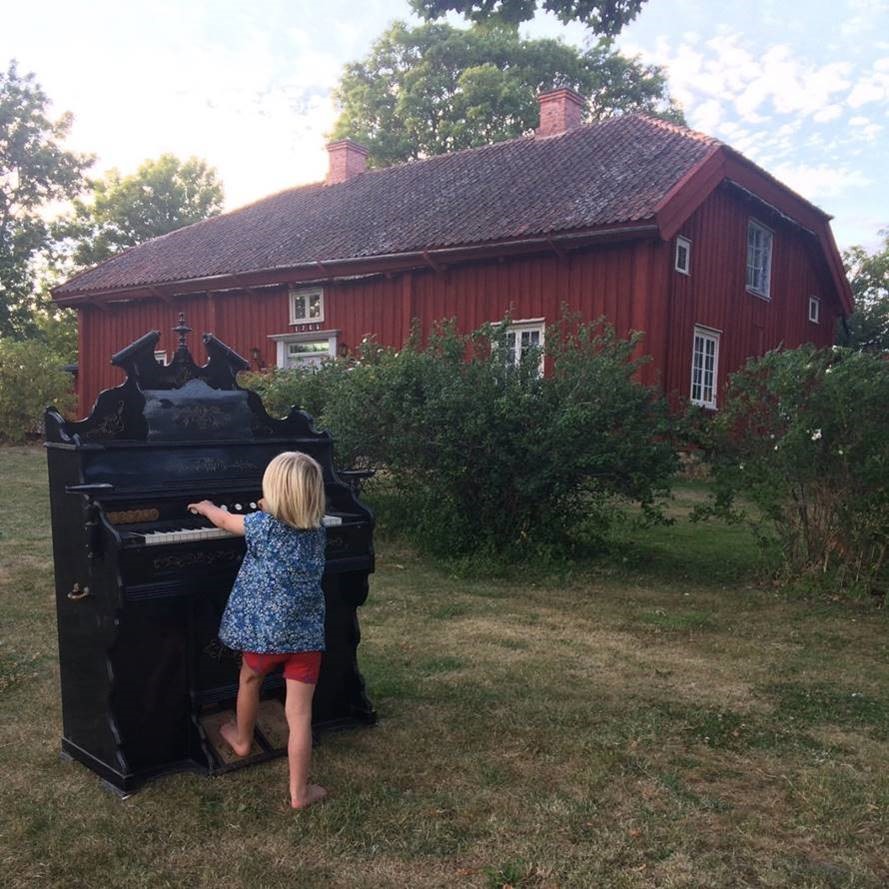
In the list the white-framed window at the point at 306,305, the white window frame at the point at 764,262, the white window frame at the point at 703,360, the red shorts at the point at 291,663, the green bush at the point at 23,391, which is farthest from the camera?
the green bush at the point at 23,391

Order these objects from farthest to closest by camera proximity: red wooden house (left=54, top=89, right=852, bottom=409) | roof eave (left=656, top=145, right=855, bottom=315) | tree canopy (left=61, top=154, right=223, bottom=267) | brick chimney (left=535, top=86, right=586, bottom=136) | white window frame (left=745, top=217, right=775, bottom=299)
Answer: tree canopy (left=61, top=154, right=223, bottom=267) < brick chimney (left=535, top=86, right=586, bottom=136) < white window frame (left=745, top=217, right=775, bottom=299) < red wooden house (left=54, top=89, right=852, bottom=409) < roof eave (left=656, top=145, right=855, bottom=315)

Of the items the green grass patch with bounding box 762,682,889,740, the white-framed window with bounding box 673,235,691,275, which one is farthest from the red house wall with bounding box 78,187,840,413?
the green grass patch with bounding box 762,682,889,740

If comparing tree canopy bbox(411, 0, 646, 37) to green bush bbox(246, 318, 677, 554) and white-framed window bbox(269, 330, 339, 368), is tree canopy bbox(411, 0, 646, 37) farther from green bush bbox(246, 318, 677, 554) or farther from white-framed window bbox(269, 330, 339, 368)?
white-framed window bbox(269, 330, 339, 368)

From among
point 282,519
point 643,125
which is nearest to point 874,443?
point 282,519

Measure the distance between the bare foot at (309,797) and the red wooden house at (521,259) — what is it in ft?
40.7

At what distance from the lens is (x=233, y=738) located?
372cm

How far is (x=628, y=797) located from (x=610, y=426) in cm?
477

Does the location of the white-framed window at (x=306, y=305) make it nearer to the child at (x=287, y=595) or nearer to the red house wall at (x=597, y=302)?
the red house wall at (x=597, y=302)

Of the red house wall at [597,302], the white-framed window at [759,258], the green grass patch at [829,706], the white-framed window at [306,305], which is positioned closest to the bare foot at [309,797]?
the green grass patch at [829,706]

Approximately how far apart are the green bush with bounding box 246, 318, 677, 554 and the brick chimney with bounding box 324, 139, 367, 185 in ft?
51.3

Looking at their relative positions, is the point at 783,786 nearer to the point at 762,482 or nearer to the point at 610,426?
the point at 762,482

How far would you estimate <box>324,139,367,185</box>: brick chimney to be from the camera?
2303cm

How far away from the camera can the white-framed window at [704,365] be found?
17.3 m

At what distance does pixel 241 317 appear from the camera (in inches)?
808
